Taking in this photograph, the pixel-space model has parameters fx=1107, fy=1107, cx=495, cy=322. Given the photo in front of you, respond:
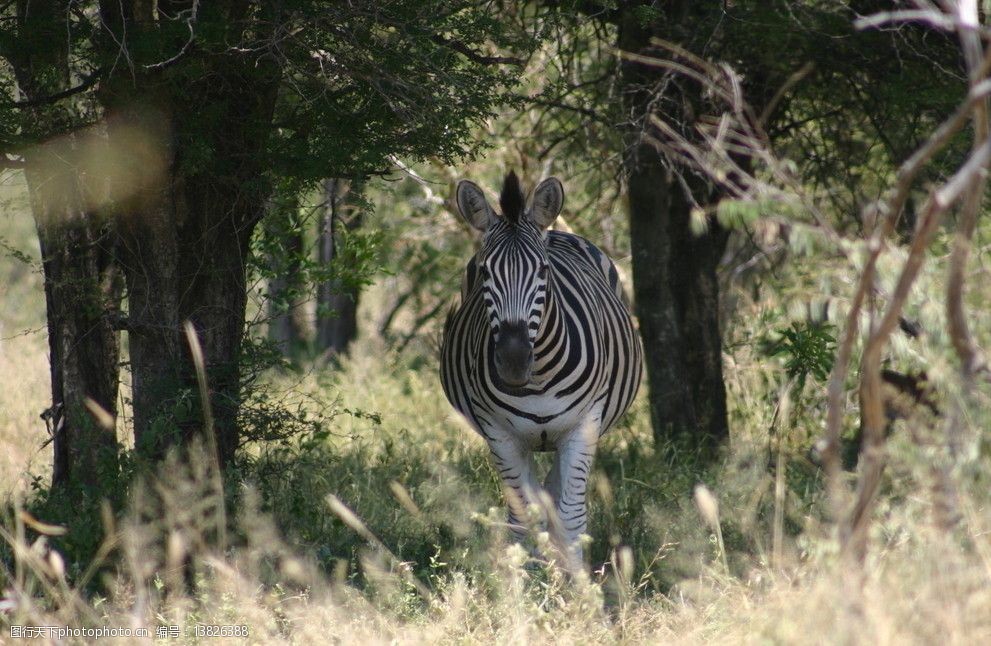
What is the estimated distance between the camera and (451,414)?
10.2m

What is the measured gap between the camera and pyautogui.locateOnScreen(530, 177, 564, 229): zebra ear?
6559 mm

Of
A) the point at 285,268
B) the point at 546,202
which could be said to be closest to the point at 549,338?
the point at 546,202

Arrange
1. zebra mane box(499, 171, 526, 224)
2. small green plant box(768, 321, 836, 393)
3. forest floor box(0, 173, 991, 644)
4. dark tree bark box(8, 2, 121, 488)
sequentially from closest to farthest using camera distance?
1. forest floor box(0, 173, 991, 644)
2. dark tree bark box(8, 2, 121, 488)
3. zebra mane box(499, 171, 526, 224)
4. small green plant box(768, 321, 836, 393)

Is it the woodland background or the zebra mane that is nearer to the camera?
the woodland background

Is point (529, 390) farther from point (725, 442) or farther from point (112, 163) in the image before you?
point (725, 442)

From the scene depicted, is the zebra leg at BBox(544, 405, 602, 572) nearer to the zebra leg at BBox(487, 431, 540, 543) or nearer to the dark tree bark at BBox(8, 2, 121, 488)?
the zebra leg at BBox(487, 431, 540, 543)

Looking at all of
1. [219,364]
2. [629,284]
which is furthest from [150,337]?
[629,284]

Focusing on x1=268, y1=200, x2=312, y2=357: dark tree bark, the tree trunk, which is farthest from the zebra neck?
the tree trunk

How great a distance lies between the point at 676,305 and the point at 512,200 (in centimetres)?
348

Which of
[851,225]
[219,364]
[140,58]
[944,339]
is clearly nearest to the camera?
[944,339]

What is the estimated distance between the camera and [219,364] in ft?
20.7

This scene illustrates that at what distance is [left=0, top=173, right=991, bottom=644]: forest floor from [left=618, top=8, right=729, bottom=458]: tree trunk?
1.13 ft

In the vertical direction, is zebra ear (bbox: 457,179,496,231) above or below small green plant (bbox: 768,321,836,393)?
above

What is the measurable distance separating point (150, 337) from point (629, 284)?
29.1 feet
